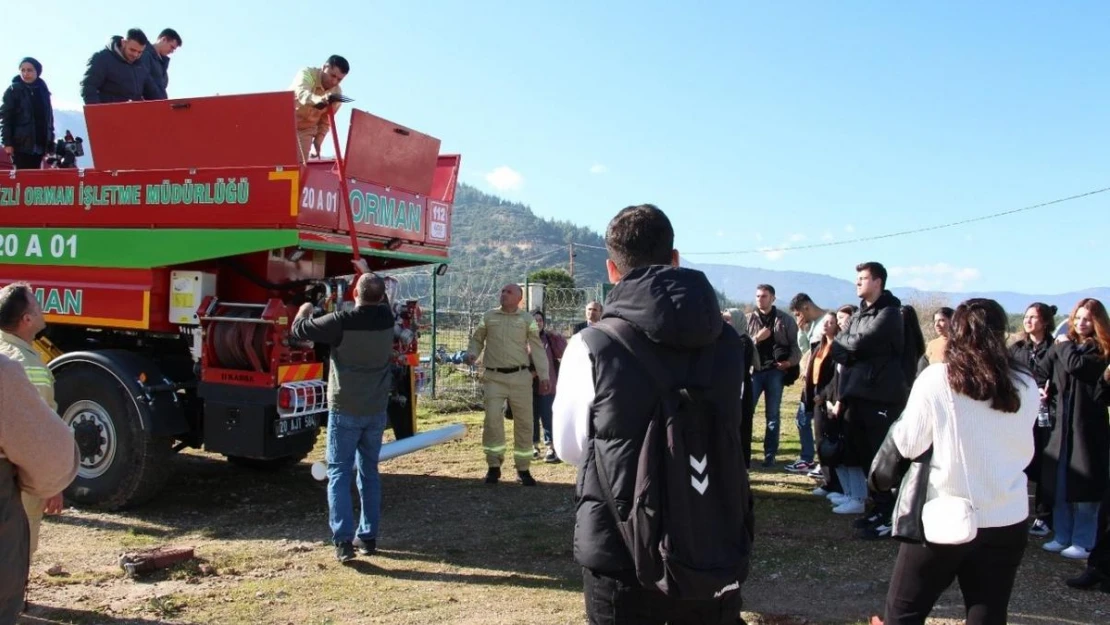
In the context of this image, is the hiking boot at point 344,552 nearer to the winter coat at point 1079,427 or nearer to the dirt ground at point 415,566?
the dirt ground at point 415,566

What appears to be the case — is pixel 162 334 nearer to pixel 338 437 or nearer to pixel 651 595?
pixel 338 437

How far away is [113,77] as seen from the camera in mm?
7684

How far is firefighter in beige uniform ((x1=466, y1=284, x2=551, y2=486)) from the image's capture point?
8016mm

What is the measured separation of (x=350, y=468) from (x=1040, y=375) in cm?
461

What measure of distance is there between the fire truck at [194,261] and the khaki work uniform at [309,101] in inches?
19.0

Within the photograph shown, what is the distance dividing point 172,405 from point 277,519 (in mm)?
1147

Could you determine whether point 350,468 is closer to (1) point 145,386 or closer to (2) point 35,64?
(1) point 145,386

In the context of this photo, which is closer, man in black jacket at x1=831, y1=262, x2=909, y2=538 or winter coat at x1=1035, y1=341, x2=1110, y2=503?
winter coat at x1=1035, y1=341, x2=1110, y2=503

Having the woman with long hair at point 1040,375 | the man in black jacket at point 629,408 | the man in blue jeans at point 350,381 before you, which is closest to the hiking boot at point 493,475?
the man in blue jeans at point 350,381

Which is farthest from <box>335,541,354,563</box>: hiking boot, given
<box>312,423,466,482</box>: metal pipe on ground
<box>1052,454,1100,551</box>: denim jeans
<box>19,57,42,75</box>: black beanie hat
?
<box>19,57,42,75</box>: black beanie hat

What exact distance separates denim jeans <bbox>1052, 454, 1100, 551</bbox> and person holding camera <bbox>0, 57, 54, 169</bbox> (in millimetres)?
8360

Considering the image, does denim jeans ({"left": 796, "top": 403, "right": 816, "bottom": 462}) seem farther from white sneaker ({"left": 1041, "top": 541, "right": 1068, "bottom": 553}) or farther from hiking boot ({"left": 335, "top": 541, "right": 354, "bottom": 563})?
hiking boot ({"left": 335, "top": 541, "right": 354, "bottom": 563})

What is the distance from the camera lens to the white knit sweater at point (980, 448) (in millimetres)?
3160

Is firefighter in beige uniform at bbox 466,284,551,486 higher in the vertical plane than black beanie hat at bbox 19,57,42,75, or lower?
lower
